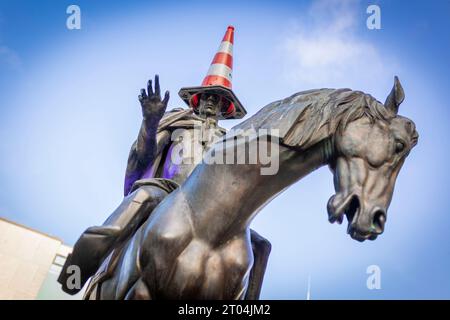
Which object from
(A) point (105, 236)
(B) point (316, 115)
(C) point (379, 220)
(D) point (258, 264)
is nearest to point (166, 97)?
(A) point (105, 236)

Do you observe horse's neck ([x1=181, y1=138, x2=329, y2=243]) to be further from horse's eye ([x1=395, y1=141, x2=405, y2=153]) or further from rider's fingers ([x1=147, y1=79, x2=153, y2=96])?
rider's fingers ([x1=147, y1=79, x2=153, y2=96])

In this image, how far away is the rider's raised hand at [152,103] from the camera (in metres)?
2.65

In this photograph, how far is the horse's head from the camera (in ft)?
5.46

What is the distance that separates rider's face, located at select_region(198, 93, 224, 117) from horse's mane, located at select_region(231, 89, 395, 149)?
4.37ft

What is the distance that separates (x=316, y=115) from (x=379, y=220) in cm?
60

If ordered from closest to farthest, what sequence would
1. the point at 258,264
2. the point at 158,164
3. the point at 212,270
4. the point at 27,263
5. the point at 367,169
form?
the point at 367,169, the point at 212,270, the point at 258,264, the point at 158,164, the point at 27,263

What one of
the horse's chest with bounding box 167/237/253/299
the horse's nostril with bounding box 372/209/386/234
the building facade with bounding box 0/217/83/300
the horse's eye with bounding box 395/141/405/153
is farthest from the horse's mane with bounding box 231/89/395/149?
the building facade with bounding box 0/217/83/300

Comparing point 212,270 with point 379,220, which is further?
point 212,270

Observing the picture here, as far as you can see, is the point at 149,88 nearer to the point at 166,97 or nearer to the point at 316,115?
the point at 166,97

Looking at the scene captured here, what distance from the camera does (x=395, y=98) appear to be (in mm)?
2059

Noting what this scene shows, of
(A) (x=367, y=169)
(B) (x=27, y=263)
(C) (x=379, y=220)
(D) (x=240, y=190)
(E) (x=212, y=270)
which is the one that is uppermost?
(A) (x=367, y=169)
